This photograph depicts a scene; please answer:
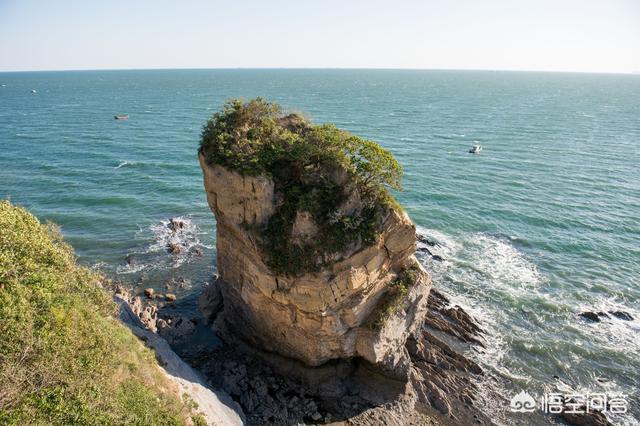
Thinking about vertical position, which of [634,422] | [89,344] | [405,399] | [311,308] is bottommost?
[634,422]

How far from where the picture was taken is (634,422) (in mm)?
27438

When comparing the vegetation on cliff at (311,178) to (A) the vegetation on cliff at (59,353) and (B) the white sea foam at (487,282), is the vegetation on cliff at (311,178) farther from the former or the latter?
(B) the white sea foam at (487,282)

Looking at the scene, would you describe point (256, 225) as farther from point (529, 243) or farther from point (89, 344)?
point (529, 243)

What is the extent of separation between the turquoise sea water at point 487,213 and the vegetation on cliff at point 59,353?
58.9 ft

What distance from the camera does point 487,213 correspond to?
181 ft

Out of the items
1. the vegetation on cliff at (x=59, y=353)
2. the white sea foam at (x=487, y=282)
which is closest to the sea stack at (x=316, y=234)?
the white sea foam at (x=487, y=282)

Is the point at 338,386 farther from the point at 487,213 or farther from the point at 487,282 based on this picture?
the point at 487,213

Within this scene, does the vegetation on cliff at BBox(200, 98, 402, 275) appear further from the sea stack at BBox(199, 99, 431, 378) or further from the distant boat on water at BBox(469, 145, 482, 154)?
the distant boat on water at BBox(469, 145, 482, 154)

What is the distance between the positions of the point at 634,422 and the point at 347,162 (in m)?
26.9

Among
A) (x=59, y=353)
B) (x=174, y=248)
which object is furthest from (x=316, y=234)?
(x=174, y=248)

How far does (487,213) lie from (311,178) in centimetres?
3808

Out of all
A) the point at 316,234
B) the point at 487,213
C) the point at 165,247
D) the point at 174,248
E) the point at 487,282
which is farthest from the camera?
the point at 487,213

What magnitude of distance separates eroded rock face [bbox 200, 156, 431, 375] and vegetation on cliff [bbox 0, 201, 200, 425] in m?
8.31

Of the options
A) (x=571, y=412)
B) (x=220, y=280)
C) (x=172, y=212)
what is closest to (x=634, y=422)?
(x=571, y=412)
